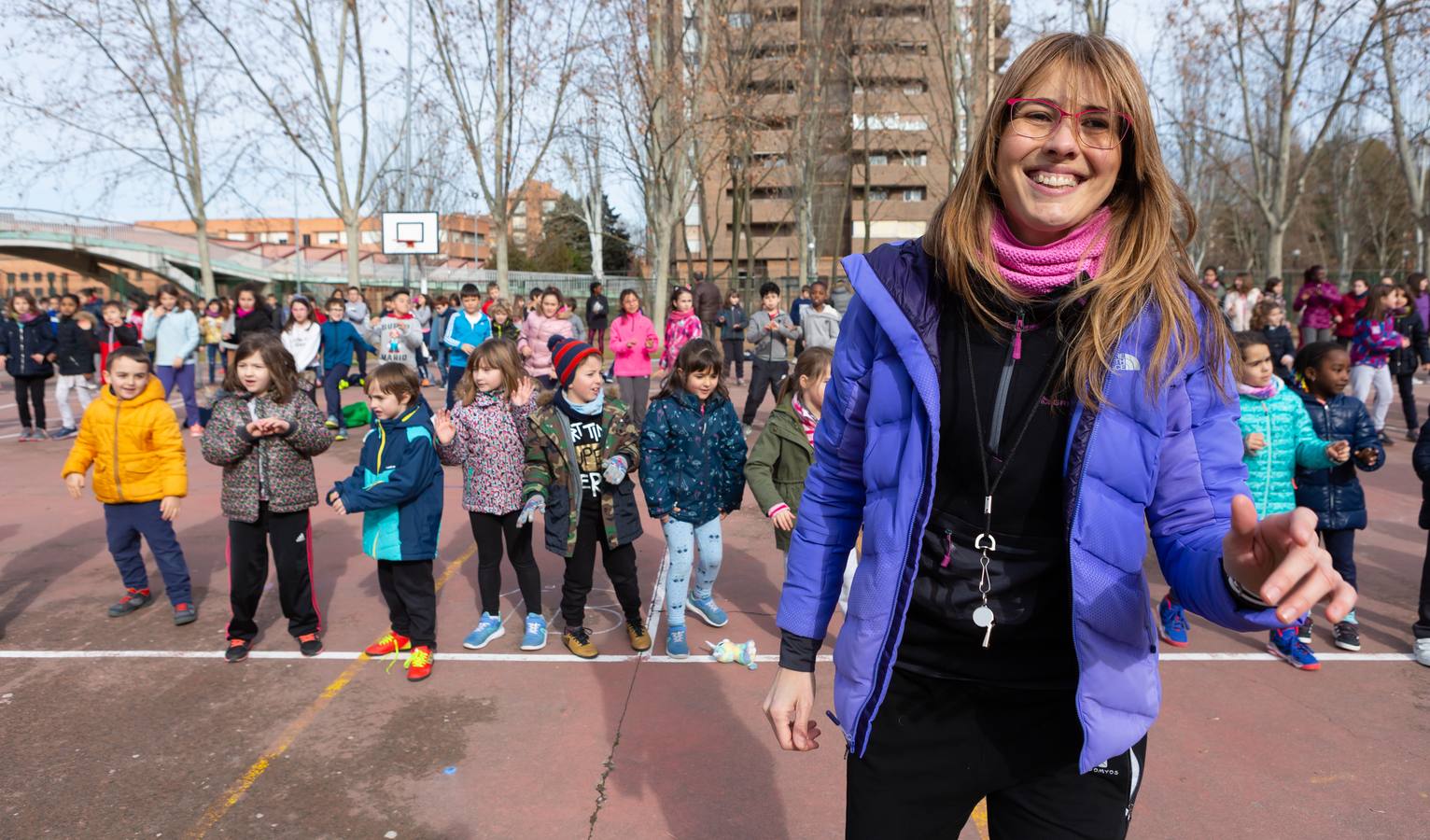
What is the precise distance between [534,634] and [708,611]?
3.29 feet

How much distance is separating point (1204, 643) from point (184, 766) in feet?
16.5

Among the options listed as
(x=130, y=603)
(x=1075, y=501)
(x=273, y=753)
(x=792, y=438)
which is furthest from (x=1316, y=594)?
(x=130, y=603)

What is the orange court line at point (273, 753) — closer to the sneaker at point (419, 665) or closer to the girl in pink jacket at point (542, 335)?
the sneaker at point (419, 665)

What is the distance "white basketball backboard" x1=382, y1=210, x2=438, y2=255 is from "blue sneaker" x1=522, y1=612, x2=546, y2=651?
60.8 ft

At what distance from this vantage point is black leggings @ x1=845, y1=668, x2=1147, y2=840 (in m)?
1.64

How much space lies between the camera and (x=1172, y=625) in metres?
5.12

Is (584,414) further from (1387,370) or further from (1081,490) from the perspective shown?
(1387,370)

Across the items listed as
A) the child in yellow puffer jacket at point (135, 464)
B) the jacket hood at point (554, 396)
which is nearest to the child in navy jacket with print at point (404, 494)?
the jacket hood at point (554, 396)

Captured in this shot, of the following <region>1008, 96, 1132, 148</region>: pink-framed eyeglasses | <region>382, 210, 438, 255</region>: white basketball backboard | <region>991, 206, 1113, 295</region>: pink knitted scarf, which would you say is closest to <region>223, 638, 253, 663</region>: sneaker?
<region>991, 206, 1113, 295</region>: pink knitted scarf

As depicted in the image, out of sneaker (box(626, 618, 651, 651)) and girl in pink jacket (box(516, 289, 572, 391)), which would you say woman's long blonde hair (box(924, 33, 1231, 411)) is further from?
girl in pink jacket (box(516, 289, 572, 391))

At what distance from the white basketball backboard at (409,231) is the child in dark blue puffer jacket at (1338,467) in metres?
20.0

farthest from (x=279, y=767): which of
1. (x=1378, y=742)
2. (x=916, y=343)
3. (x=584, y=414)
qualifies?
(x=1378, y=742)

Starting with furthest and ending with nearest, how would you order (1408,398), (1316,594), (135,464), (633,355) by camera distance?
1. (1408,398)
2. (633,355)
3. (135,464)
4. (1316,594)

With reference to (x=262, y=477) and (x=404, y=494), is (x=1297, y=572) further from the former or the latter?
(x=262, y=477)
